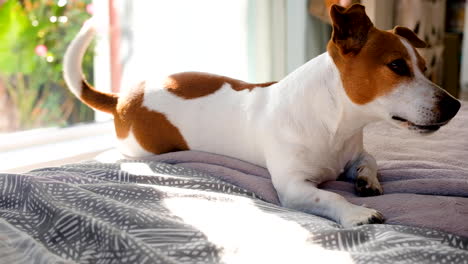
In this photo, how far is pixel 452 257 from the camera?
83 centimetres

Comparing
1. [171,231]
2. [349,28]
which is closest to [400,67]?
[349,28]

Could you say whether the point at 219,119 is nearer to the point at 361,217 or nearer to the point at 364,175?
the point at 364,175

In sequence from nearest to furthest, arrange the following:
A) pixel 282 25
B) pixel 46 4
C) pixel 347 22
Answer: pixel 347 22, pixel 46 4, pixel 282 25

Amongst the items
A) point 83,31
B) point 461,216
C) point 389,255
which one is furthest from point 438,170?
point 83,31

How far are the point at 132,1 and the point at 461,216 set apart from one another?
1.98m

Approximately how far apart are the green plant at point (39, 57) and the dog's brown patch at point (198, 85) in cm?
107

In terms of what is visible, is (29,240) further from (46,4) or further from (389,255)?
(46,4)

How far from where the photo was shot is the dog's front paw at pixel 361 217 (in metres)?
1.08

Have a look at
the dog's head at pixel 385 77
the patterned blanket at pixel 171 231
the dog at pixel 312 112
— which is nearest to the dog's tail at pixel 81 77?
the dog at pixel 312 112

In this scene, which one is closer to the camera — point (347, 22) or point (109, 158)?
point (347, 22)

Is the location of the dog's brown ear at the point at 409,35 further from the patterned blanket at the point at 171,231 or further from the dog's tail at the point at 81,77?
the dog's tail at the point at 81,77

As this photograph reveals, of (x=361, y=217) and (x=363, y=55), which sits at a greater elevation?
(x=363, y=55)

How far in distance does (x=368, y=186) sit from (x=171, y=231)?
21.3 inches

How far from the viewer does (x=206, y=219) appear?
3.34 feet
